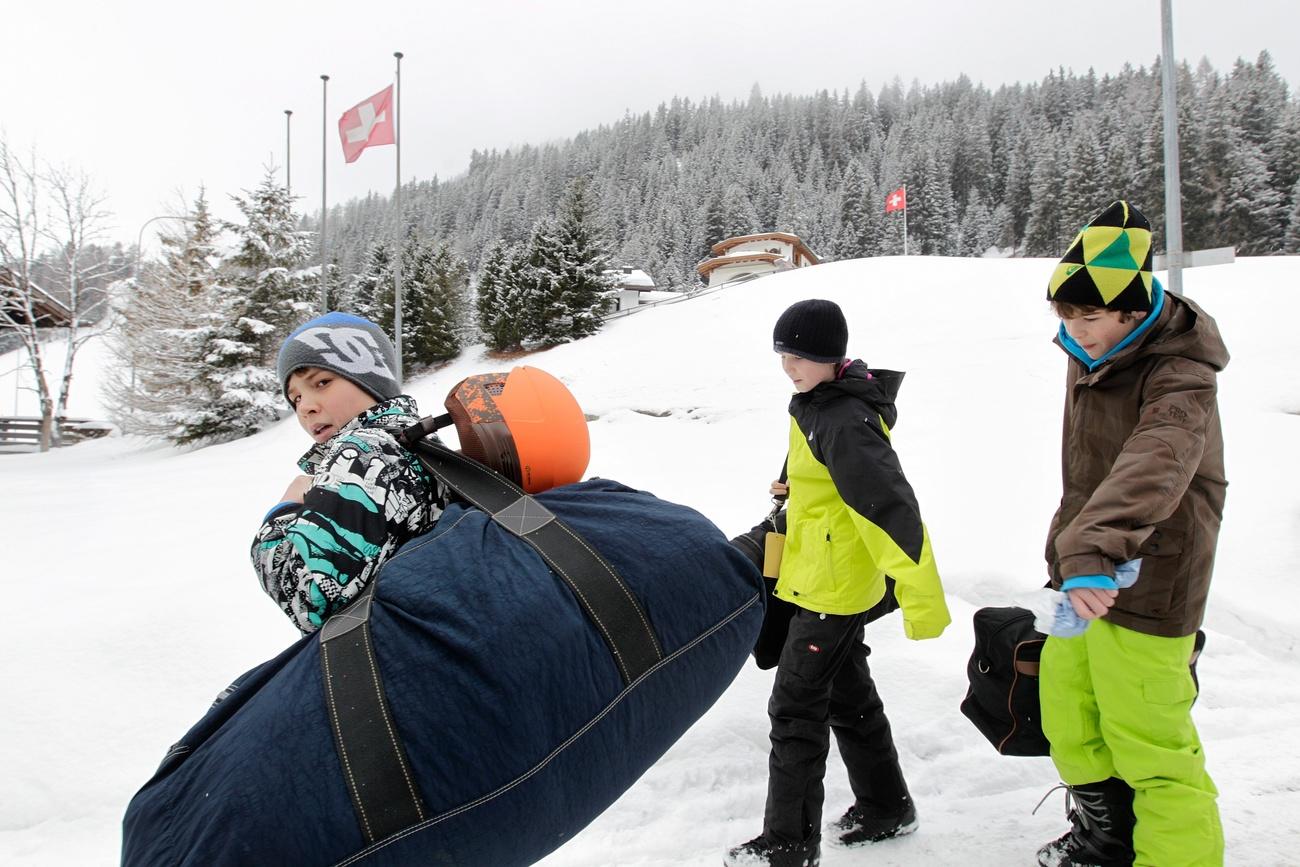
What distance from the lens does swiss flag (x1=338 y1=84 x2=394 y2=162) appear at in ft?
65.6

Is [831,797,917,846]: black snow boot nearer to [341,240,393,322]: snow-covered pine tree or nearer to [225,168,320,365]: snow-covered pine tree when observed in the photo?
[225,168,320,365]: snow-covered pine tree

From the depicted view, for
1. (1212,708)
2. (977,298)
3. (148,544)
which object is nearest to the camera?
(1212,708)

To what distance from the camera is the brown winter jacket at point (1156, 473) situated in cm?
180

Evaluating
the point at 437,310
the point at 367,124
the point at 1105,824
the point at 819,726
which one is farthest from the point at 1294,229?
the point at 819,726

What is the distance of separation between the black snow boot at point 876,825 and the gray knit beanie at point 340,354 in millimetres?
2360

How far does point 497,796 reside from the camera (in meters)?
0.99

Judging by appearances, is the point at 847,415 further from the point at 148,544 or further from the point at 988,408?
the point at 988,408

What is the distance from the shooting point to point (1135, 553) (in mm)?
1778

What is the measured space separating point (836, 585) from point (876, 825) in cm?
97

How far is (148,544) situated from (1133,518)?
26.3 feet

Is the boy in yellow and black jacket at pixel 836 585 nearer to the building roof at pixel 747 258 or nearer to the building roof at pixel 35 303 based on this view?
the building roof at pixel 35 303

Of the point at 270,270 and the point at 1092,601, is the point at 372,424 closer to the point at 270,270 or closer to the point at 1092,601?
the point at 1092,601

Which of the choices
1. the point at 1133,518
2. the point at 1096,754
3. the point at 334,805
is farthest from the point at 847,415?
the point at 334,805

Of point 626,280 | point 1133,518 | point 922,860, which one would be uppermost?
point 626,280
